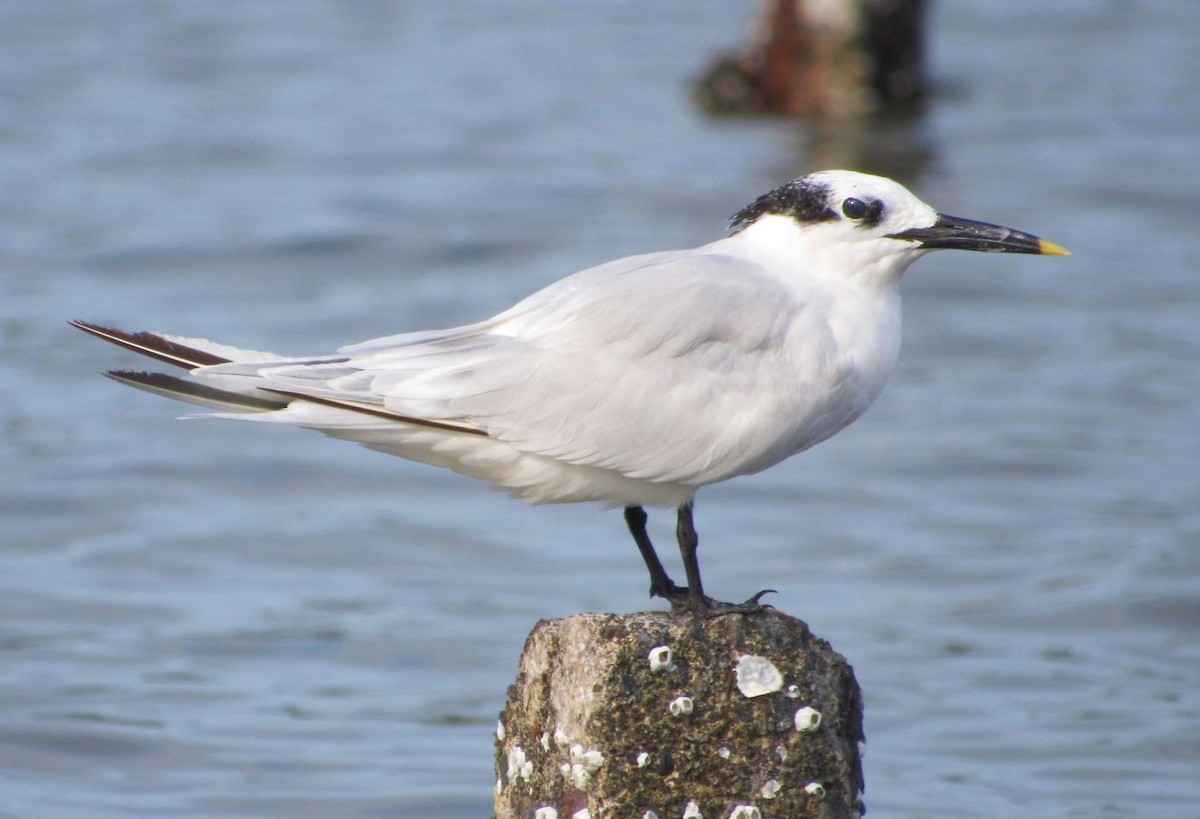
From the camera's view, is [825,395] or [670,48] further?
[670,48]

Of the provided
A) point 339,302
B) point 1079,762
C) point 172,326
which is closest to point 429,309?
point 339,302

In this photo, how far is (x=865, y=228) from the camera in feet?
17.2

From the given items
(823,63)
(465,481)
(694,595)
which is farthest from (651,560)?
(823,63)

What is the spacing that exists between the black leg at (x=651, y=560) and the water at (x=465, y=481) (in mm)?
1841

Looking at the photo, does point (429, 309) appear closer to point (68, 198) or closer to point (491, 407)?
point (68, 198)

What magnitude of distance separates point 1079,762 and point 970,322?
6.49m

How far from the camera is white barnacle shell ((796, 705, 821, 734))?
464 centimetres

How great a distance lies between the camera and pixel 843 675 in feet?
15.6

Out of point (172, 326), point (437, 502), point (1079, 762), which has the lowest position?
point (1079, 762)

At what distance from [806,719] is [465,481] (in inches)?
269

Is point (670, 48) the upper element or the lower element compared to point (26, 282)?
upper

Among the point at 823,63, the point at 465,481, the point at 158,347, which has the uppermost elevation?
the point at 823,63

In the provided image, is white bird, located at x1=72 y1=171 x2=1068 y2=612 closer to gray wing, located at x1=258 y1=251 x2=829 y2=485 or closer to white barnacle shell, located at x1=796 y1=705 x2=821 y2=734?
gray wing, located at x1=258 y1=251 x2=829 y2=485

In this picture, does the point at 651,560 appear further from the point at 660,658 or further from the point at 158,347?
the point at 158,347
